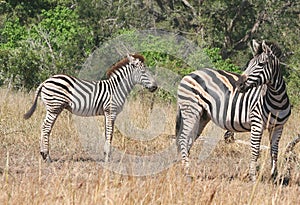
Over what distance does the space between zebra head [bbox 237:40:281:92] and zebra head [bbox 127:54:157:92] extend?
2.41 m

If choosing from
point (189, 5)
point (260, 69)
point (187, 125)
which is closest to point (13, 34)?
point (189, 5)

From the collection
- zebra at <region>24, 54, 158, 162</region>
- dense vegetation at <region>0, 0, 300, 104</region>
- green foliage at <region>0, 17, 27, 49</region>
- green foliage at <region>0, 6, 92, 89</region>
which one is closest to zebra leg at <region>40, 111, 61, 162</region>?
zebra at <region>24, 54, 158, 162</region>

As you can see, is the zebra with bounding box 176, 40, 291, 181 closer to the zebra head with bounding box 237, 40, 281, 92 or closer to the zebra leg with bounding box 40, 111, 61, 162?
the zebra head with bounding box 237, 40, 281, 92

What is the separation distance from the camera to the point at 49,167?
736 centimetres

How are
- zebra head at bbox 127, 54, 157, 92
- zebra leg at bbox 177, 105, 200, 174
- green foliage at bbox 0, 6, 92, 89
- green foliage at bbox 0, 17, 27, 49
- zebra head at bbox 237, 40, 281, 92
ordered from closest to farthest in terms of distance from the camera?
zebra head at bbox 237, 40, 281, 92 < zebra leg at bbox 177, 105, 200, 174 < zebra head at bbox 127, 54, 157, 92 < green foliage at bbox 0, 6, 92, 89 < green foliage at bbox 0, 17, 27, 49

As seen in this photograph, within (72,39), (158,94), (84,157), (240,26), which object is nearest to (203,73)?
(84,157)

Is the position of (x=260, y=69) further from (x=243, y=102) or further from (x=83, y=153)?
(x=83, y=153)

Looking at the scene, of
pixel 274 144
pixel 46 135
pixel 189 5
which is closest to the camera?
pixel 274 144

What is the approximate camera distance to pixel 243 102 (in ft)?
23.2

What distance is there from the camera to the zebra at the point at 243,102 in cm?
657

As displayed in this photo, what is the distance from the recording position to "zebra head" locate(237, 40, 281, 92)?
256 inches

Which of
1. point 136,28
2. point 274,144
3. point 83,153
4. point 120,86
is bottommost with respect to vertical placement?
point 83,153

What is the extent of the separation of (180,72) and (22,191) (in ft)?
32.7

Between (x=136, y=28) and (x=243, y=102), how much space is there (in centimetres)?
1422
